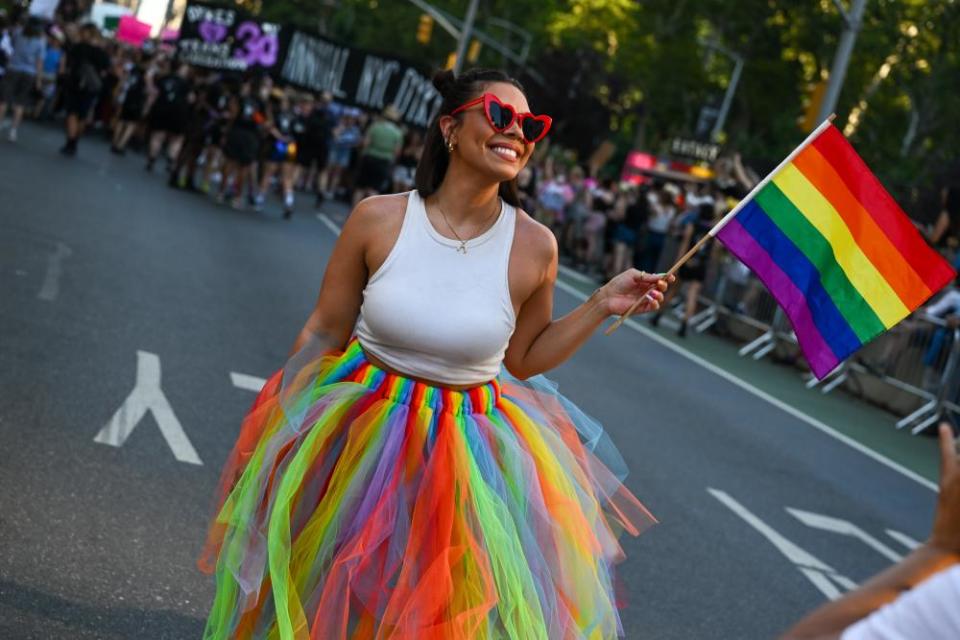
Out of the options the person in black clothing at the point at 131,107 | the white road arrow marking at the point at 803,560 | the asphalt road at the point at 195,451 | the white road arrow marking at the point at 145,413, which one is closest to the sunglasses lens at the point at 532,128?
the asphalt road at the point at 195,451

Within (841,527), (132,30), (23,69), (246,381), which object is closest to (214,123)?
(23,69)

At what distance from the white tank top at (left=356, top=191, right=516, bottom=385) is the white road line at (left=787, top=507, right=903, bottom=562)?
18.5 feet

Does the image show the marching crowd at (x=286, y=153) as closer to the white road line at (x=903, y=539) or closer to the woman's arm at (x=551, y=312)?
the white road line at (x=903, y=539)

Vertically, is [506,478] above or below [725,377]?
above

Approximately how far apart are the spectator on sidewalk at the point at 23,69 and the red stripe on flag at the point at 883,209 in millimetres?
20349

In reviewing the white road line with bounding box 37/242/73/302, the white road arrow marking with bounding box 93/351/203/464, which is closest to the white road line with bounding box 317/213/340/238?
the white road line with bounding box 37/242/73/302

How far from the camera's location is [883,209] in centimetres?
428

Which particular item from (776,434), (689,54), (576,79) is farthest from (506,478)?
(576,79)

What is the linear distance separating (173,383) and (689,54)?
6000 centimetres

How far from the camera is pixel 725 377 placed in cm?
1700

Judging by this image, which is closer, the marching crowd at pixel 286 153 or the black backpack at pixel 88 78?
the marching crowd at pixel 286 153

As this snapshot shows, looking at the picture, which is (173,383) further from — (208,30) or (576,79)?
(576,79)

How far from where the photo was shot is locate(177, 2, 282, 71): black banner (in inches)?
1266

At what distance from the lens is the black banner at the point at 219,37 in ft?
105
